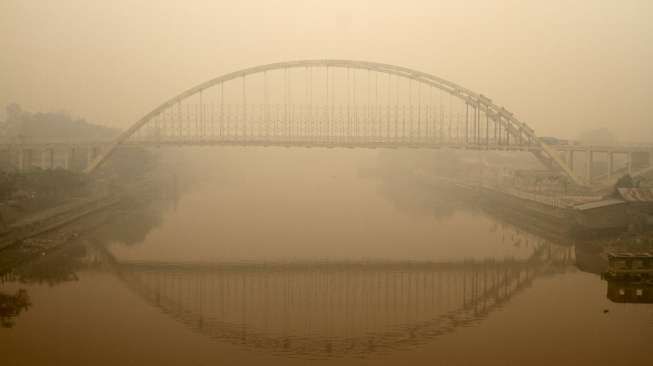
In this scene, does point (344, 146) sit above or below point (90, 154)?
above

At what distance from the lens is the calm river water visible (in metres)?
8.47

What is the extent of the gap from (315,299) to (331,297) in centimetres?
33

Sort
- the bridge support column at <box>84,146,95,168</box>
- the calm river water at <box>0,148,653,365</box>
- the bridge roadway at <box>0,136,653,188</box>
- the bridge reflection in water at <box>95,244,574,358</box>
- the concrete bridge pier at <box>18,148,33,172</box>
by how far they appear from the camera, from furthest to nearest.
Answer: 1. the bridge support column at <box>84,146,95,168</box>
2. the concrete bridge pier at <box>18,148,33,172</box>
3. the bridge roadway at <box>0,136,653,188</box>
4. the bridge reflection in water at <box>95,244,574,358</box>
5. the calm river water at <box>0,148,653,365</box>

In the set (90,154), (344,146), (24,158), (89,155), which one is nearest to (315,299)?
(344,146)

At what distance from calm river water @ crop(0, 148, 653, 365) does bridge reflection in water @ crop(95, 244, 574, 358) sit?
0.13ft

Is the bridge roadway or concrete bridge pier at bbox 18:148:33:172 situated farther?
concrete bridge pier at bbox 18:148:33:172

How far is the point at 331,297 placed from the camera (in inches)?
447

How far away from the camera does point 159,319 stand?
9.89m

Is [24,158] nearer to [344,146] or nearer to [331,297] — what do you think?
[344,146]

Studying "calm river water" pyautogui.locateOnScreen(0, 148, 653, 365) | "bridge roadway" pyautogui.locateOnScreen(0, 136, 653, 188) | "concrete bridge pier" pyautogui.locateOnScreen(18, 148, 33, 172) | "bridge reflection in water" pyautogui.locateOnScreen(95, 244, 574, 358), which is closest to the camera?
"calm river water" pyautogui.locateOnScreen(0, 148, 653, 365)

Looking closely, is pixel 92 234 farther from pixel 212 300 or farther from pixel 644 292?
pixel 644 292

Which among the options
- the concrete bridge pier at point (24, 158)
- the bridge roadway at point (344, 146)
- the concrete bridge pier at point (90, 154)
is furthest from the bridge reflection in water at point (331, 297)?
the concrete bridge pier at point (24, 158)

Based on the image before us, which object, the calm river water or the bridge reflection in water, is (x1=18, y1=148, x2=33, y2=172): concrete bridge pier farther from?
the bridge reflection in water

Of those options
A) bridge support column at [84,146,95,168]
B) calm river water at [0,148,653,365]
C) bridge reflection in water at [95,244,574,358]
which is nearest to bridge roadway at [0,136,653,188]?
bridge support column at [84,146,95,168]
